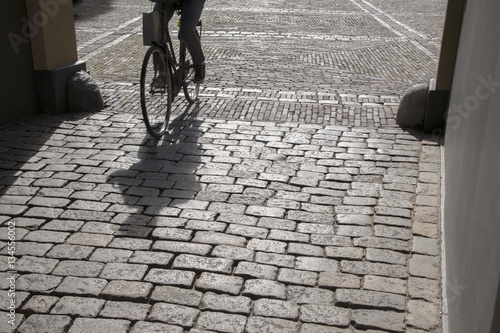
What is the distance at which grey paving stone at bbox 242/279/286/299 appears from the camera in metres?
3.81

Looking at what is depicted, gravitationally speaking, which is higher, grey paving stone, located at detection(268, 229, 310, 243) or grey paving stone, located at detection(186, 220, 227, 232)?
grey paving stone, located at detection(186, 220, 227, 232)

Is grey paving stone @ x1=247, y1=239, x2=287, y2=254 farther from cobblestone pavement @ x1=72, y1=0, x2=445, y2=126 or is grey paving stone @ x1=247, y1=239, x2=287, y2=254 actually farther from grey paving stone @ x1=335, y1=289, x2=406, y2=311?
cobblestone pavement @ x1=72, y1=0, x2=445, y2=126

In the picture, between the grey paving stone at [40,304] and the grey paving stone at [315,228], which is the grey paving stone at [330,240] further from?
the grey paving stone at [40,304]

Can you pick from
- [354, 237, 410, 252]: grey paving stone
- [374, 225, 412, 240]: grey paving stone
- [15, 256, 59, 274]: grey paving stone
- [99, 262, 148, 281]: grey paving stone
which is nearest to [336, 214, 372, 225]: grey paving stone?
[374, 225, 412, 240]: grey paving stone

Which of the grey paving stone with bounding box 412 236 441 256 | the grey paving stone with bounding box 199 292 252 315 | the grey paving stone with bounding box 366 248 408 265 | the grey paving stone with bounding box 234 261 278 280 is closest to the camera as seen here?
the grey paving stone with bounding box 199 292 252 315

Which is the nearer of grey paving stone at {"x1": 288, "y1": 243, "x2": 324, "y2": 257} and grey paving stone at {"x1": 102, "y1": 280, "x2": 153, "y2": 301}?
grey paving stone at {"x1": 102, "y1": 280, "x2": 153, "y2": 301}

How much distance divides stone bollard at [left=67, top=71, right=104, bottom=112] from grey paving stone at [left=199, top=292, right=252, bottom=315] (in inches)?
172

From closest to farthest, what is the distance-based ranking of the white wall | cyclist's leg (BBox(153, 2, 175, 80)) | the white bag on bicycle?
the white wall
the white bag on bicycle
cyclist's leg (BBox(153, 2, 175, 80))

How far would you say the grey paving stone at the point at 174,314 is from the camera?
3.53 meters

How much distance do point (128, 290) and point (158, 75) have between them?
11.8 ft

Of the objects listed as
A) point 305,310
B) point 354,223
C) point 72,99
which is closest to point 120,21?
point 72,99

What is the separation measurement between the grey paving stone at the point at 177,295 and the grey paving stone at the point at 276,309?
0.37 meters

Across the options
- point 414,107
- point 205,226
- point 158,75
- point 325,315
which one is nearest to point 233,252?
point 205,226

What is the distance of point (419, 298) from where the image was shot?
12.5 ft
